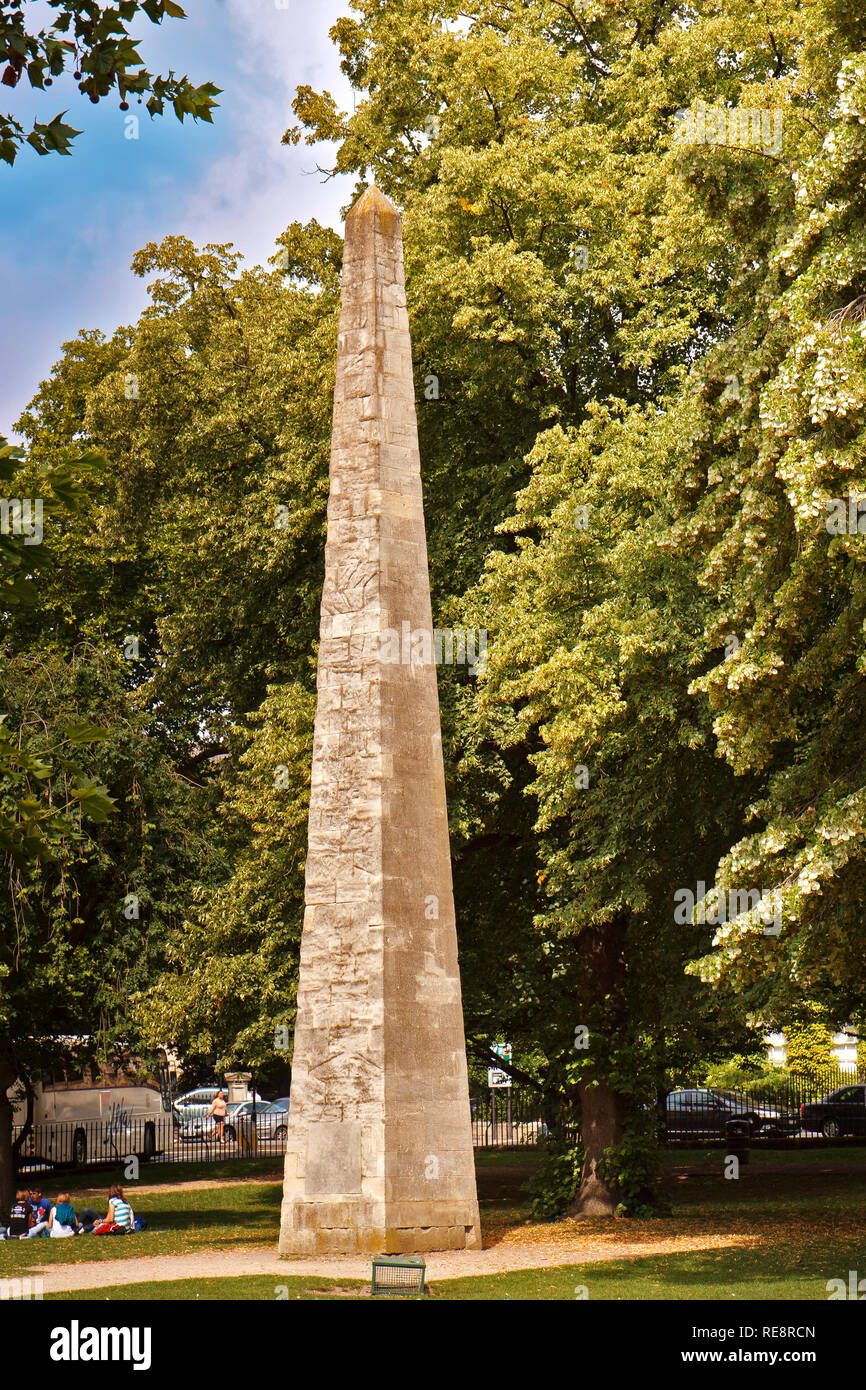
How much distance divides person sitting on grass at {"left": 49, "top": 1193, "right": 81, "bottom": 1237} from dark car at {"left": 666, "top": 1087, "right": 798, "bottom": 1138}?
1850 centimetres

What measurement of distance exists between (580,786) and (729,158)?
276 inches

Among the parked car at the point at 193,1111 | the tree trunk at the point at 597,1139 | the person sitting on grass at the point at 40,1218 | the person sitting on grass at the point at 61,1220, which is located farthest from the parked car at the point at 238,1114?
the tree trunk at the point at 597,1139

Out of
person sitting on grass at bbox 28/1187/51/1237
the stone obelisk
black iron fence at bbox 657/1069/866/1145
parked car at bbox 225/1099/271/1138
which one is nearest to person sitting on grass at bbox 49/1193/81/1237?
person sitting on grass at bbox 28/1187/51/1237

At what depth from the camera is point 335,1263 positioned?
14484 mm

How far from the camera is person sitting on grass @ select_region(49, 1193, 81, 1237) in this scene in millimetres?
20281

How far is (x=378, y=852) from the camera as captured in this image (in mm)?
15359

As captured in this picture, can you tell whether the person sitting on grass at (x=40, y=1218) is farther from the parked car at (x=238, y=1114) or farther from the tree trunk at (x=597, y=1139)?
the parked car at (x=238, y=1114)

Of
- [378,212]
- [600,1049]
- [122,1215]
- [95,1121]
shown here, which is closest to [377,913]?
[600,1049]

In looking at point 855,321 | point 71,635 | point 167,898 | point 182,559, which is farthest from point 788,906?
point 71,635

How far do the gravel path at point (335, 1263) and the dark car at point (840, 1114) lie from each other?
19.7 metres

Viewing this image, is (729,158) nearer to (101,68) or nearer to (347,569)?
(347,569)

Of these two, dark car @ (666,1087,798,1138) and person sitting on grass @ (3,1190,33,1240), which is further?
dark car @ (666,1087,798,1138)

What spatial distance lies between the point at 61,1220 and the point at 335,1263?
7383 mm

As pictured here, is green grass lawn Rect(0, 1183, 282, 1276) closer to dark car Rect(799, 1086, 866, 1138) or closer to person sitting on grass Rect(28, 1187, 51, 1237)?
person sitting on grass Rect(28, 1187, 51, 1237)
